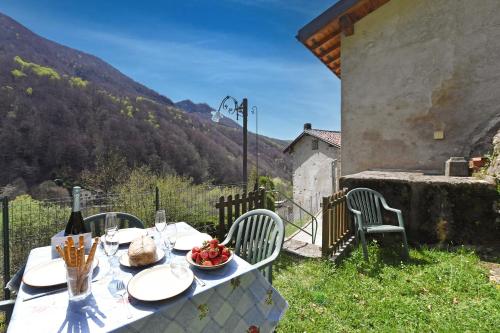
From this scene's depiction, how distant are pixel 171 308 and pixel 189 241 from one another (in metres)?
0.80

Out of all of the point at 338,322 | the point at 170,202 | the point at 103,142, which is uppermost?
the point at 103,142

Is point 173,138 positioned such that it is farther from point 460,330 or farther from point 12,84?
point 460,330

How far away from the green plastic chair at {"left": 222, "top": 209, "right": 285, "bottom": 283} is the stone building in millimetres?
4970

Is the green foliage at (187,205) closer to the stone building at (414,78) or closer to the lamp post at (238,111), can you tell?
the lamp post at (238,111)

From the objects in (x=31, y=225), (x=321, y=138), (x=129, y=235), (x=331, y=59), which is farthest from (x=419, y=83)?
(x=321, y=138)

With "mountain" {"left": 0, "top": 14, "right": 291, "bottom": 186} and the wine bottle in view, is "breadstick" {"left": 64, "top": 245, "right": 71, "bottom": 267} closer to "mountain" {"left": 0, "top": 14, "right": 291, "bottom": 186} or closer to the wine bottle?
the wine bottle

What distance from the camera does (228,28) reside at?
11.1 m

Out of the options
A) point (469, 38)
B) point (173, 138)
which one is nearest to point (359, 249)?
point (469, 38)

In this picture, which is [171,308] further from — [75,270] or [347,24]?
[347,24]

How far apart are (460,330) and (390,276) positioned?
1019mm

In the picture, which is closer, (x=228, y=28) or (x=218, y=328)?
(x=218, y=328)

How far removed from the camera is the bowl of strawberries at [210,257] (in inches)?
61.7

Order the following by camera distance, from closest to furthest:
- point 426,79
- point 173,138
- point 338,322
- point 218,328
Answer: point 218,328
point 338,322
point 426,79
point 173,138

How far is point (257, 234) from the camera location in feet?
8.04
